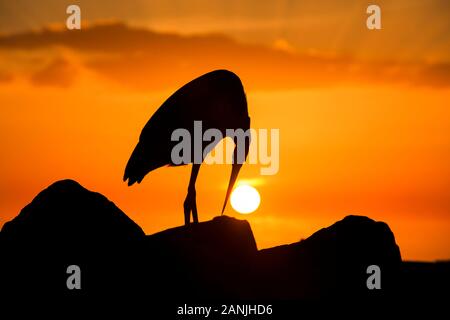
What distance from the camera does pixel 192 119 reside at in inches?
617

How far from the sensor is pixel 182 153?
1573cm

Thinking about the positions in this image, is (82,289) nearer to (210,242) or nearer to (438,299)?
(210,242)

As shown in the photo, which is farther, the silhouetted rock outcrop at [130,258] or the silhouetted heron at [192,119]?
the silhouetted heron at [192,119]

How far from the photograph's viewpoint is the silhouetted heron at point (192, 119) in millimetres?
15656

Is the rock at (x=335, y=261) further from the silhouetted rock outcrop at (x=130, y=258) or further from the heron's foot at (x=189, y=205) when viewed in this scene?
the heron's foot at (x=189, y=205)

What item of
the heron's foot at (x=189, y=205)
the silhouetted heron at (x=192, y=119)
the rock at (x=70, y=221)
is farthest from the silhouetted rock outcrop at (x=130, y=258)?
the silhouetted heron at (x=192, y=119)

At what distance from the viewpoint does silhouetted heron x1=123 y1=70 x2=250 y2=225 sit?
1566cm

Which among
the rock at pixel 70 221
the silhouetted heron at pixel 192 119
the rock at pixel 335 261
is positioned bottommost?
the rock at pixel 335 261

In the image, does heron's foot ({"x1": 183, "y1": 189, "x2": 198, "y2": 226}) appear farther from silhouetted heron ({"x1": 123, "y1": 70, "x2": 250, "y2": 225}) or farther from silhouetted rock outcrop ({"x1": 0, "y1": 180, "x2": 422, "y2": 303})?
silhouetted rock outcrop ({"x1": 0, "y1": 180, "x2": 422, "y2": 303})

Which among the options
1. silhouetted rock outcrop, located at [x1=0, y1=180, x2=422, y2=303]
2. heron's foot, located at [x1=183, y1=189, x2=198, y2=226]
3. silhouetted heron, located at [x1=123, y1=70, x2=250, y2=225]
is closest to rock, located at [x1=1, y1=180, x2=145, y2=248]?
silhouetted rock outcrop, located at [x1=0, y1=180, x2=422, y2=303]

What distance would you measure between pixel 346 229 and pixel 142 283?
4.38 m

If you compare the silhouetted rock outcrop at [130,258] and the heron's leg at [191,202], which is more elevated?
the heron's leg at [191,202]
